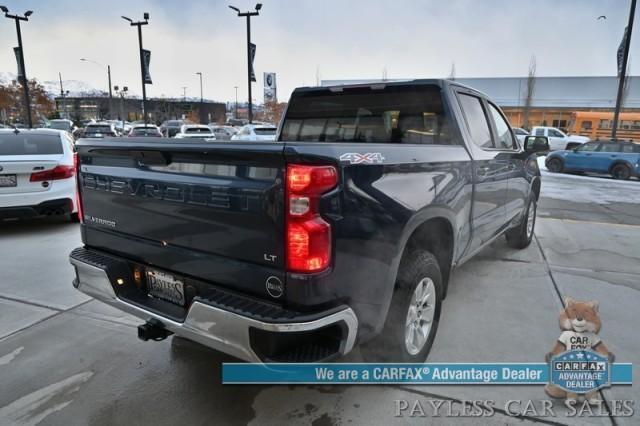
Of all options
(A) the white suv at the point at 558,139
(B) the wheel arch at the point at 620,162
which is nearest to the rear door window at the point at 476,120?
(B) the wheel arch at the point at 620,162

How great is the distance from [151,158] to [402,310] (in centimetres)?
167

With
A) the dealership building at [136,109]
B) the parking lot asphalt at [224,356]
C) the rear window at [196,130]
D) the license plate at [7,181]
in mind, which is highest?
the dealership building at [136,109]

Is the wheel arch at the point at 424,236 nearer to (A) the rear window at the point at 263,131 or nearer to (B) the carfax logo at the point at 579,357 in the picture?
(B) the carfax logo at the point at 579,357

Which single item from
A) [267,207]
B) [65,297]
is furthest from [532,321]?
[65,297]

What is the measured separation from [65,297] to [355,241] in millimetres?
3350

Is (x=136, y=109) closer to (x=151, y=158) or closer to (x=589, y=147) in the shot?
(x=589, y=147)

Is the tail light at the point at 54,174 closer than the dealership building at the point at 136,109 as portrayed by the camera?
Yes

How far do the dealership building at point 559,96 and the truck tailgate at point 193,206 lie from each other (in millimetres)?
38979

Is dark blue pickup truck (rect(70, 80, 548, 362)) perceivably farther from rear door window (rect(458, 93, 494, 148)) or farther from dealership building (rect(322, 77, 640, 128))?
dealership building (rect(322, 77, 640, 128))

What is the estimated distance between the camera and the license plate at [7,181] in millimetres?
5836

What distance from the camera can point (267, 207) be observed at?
6.30 feet

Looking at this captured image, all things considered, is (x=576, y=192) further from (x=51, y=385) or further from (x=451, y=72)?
(x=451, y=72)

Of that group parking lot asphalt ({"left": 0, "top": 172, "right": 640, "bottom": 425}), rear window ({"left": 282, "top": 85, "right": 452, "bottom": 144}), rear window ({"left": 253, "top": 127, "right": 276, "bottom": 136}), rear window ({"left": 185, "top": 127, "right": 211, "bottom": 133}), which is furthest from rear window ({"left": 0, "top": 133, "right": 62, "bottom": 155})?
rear window ({"left": 185, "top": 127, "right": 211, "bottom": 133})

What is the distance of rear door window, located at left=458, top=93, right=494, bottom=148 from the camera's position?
3645mm
